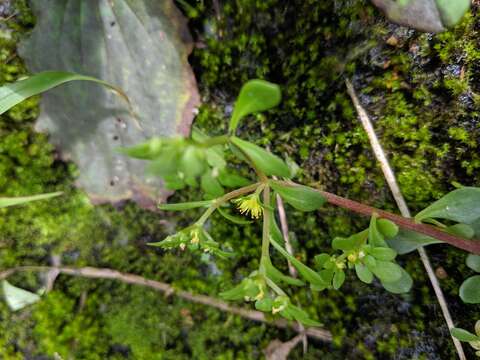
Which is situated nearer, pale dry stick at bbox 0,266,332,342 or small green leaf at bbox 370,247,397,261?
small green leaf at bbox 370,247,397,261

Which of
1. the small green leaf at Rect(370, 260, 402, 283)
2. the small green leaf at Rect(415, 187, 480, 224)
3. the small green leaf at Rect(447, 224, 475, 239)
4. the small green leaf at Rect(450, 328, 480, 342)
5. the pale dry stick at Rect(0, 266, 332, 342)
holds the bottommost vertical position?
the pale dry stick at Rect(0, 266, 332, 342)

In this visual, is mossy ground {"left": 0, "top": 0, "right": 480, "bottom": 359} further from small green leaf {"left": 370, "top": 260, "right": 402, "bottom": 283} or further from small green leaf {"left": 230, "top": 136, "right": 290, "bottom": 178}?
small green leaf {"left": 230, "top": 136, "right": 290, "bottom": 178}

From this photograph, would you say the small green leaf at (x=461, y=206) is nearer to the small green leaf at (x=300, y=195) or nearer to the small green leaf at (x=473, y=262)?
the small green leaf at (x=473, y=262)

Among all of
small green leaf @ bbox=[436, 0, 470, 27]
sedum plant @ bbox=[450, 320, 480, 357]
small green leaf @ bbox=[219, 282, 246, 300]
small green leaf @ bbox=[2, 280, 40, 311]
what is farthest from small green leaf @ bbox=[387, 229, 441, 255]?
small green leaf @ bbox=[2, 280, 40, 311]

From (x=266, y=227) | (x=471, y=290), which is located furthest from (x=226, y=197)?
(x=471, y=290)

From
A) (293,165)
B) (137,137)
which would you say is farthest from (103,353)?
(293,165)

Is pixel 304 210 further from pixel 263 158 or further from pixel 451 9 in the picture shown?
pixel 451 9

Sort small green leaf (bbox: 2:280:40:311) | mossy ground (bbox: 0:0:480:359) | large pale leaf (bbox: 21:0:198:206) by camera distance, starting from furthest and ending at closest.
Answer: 1. small green leaf (bbox: 2:280:40:311)
2. large pale leaf (bbox: 21:0:198:206)
3. mossy ground (bbox: 0:0:480:359)

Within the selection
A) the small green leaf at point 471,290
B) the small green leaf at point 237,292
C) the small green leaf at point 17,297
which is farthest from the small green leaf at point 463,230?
the small green leaf at point 17,297
